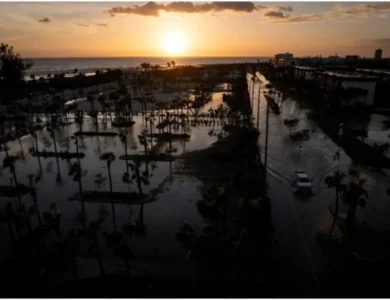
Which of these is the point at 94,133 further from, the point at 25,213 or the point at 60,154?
the point at 25,213

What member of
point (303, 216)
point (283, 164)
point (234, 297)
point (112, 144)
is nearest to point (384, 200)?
point (303, 216)

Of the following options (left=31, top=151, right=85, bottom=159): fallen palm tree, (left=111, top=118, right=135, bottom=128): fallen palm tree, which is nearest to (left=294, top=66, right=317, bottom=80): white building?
(left=111, top=118, right=135, bottom=128): fallen palm tree

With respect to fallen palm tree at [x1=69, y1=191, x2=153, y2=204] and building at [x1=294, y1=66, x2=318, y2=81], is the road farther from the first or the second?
building at [x1=294, y1=66, x2=318, y2=81]

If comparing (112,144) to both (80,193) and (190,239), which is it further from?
(190,239)

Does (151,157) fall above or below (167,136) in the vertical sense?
below

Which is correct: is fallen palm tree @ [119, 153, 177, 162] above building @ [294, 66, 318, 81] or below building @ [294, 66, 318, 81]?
below

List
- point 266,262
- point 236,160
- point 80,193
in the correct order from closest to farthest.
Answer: point 266,262 < point 80,193 < point 236,160

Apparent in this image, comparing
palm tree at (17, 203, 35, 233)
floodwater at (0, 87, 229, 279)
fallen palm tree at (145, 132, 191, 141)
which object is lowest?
floodwater at (0, 87, 229, 279)

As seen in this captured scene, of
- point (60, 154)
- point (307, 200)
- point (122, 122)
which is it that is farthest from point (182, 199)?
point (122, 122)
